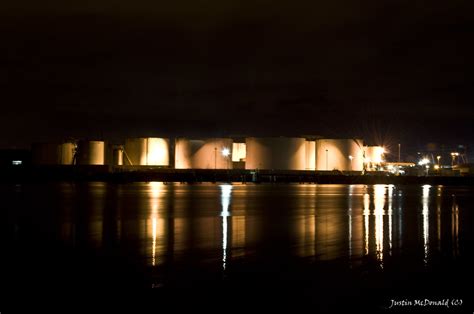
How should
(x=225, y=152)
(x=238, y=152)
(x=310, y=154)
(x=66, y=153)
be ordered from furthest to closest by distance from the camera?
1. (x=66, y=153)
2. (x=238, y=152)
3. (x=310, y=154)
4. (x=225, y=152)

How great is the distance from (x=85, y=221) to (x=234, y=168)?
234 feet

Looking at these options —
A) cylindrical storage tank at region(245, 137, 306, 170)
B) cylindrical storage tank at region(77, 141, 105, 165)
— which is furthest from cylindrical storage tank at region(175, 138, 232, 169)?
cylindrical storage tank at region(77, 141, 105, 165)

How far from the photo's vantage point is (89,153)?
3600 inches

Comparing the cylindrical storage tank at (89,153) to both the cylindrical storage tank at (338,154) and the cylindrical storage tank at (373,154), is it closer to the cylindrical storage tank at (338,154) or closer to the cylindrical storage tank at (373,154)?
the cylindrical storage tank at (338,154)

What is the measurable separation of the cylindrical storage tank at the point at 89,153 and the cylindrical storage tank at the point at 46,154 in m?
5.30

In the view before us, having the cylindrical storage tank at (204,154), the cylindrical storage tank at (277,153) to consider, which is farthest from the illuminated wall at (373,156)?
the cylindrical storage tank at (204,154)

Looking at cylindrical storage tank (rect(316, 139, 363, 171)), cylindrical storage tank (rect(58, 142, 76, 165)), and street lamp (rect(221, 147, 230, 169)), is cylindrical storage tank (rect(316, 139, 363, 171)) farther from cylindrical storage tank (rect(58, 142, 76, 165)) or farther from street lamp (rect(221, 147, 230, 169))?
cylindrical storage tank (rect(58, 142, 76, 165))

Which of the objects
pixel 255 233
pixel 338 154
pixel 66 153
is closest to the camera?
pixel 255 233

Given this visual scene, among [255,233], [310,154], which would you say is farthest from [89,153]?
[255,233]

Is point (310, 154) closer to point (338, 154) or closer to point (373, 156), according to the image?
point (338, 154)

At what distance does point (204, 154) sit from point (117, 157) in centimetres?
1587

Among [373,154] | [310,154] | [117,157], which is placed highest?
[373,154]

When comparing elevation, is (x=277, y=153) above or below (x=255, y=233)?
above

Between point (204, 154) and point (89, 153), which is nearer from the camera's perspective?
point (204, 154)
